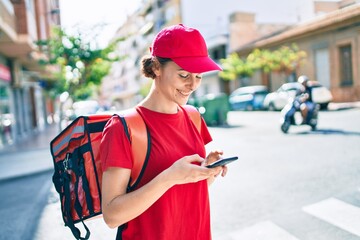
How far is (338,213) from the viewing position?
11.7 feet

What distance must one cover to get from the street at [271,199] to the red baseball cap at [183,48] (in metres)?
2.39

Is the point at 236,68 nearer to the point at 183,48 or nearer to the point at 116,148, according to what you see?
the point at 183,48

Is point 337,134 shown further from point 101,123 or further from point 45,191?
point 101,123

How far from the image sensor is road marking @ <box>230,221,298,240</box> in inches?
125

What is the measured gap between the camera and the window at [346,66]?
18.9 meters

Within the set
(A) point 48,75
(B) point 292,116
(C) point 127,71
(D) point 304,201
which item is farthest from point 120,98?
(D) point 304,201

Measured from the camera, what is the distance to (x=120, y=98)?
70.9m

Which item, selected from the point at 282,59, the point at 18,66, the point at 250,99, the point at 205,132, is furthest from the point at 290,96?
the point at 205,132

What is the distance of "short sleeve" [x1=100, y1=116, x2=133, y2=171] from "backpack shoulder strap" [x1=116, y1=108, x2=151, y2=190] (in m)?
0.03

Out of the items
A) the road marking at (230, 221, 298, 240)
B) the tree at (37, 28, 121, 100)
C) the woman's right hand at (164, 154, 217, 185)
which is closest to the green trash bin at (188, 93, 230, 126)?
the tree at (37, 28, 121, 100)

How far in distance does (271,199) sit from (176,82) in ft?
11.0

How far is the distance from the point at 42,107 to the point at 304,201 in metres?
24.9

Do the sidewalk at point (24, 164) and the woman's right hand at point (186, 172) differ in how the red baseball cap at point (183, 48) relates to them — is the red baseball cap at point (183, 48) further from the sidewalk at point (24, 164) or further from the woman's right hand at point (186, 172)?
the sidewalk at point (24, 164)

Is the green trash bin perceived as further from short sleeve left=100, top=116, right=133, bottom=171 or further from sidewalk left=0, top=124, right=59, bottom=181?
short sleeve left=100, top=116, right=133, bottom=171
